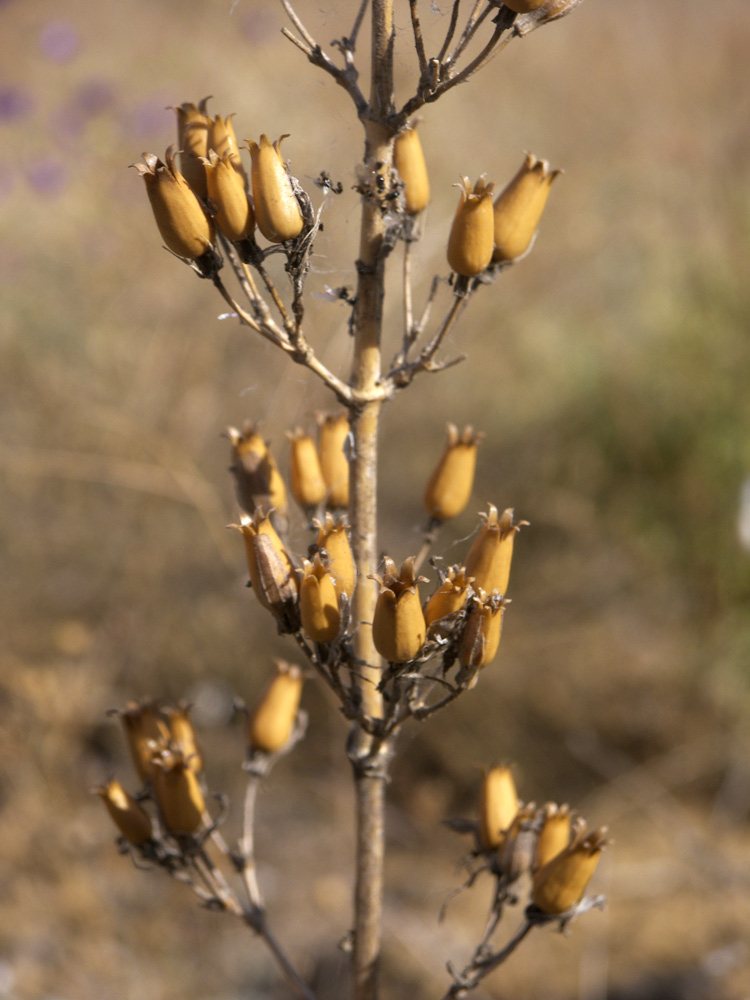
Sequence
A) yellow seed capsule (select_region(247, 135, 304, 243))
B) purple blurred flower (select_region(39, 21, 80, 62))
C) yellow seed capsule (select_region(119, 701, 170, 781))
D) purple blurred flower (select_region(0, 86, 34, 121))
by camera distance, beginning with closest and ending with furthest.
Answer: yellow seed capsule (select_region(247, 135, 304, 243)), yellow seed capsule (select_region(119, 701, 170, 781)), purple blurred flower (select_region(0, 86, 34, 121)), purple blurred flower (select_region(39, 21, 80, 62))

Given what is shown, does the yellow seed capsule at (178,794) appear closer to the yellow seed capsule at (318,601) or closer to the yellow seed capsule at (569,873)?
the yellow seed capsule at (318,601)

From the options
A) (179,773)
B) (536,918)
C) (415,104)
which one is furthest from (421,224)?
(536,918)

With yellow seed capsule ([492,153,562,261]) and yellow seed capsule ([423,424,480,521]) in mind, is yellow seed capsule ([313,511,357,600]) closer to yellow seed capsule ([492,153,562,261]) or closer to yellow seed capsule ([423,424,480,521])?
yellow seed capsule ([423,424,480,521])

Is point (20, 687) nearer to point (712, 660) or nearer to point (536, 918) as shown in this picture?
point (536, 918)

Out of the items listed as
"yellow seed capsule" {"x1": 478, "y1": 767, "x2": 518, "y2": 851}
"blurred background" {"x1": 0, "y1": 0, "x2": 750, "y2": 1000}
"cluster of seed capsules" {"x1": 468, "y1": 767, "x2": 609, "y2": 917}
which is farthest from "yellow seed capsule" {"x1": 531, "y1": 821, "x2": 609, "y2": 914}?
"blurred background" {"x1": 0, "y1": 0, "x2": 750, "y2": 1000}

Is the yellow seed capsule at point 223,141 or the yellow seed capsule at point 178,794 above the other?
the yellow seed capsule at point 223,141

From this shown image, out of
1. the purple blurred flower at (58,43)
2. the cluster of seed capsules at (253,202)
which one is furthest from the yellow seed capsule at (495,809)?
the purple blurred flower at (58,43)
